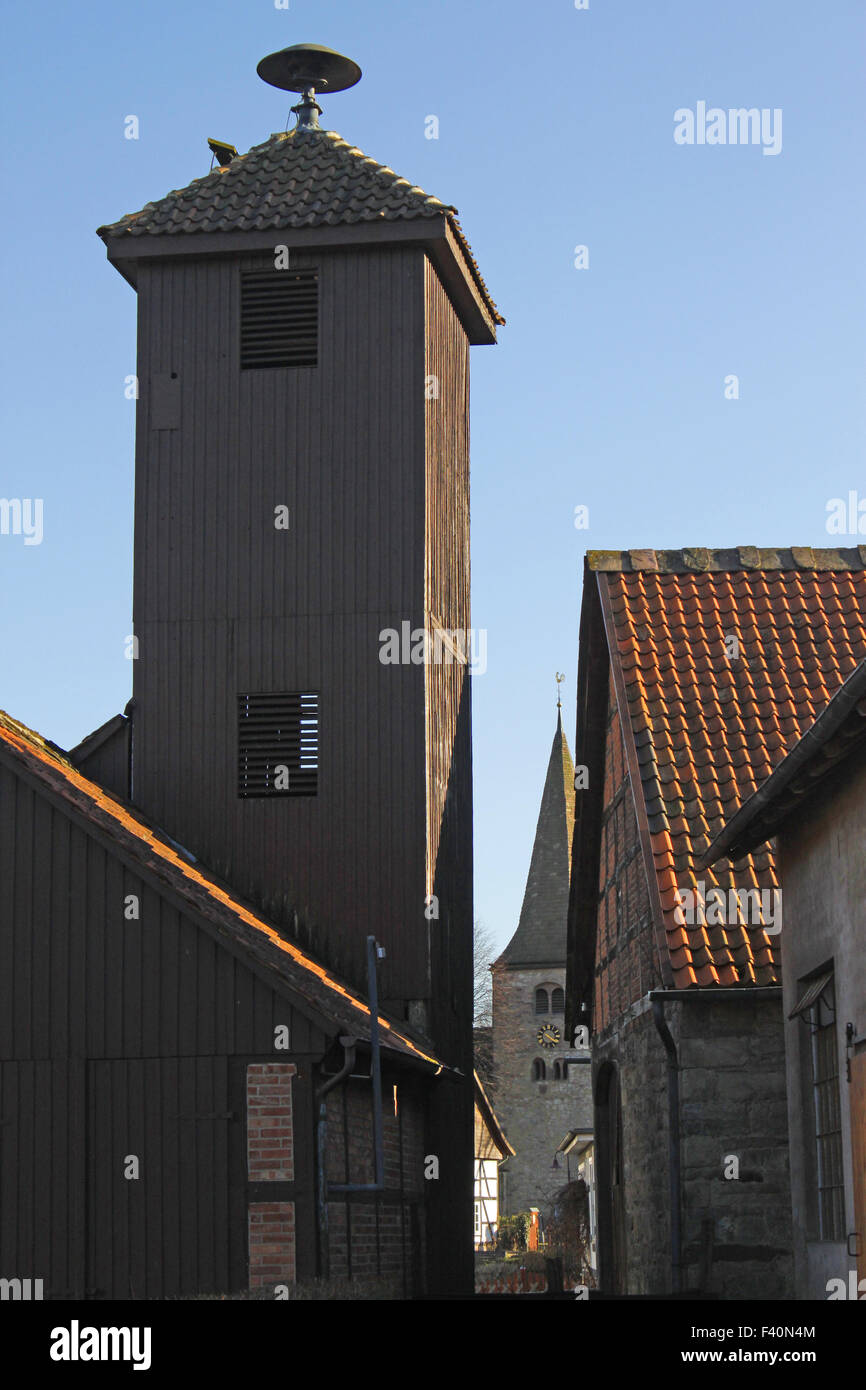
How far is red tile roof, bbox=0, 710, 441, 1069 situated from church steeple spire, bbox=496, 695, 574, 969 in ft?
179

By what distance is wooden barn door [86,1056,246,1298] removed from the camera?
15820 millimetres

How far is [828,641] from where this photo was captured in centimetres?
1841

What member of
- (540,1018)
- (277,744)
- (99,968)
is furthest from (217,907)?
(540,1018)

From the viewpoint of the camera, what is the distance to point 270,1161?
626 inches

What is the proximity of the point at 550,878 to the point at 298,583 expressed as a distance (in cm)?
5418

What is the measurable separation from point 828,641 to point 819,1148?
6204 mm

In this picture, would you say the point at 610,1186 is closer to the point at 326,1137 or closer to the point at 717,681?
the point at 326,1137

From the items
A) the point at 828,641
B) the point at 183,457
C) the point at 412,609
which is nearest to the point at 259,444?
the point at 183,457

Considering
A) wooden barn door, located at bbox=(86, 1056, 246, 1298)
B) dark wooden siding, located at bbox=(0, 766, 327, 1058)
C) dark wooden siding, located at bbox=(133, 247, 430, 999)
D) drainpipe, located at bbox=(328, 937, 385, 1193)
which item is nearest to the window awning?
drainpipe, located at bbox=(328, 937, 385, 1193)

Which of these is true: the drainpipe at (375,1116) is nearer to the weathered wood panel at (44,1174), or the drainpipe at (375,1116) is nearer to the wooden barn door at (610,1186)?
the weathered wood panel at (44,1174)
